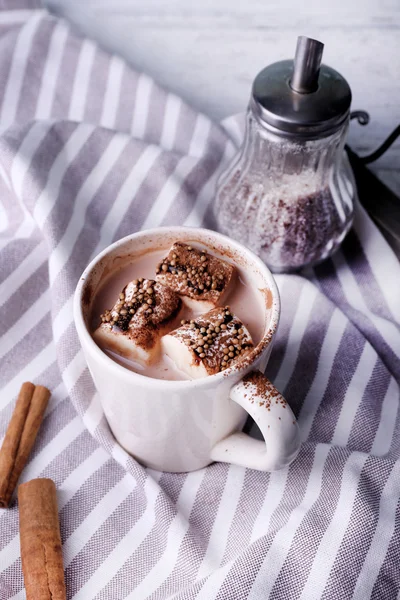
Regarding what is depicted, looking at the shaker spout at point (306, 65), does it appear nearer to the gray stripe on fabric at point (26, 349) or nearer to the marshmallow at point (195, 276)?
the marshmallow at point (195, 276)

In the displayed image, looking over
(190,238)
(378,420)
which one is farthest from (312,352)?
(190,238)

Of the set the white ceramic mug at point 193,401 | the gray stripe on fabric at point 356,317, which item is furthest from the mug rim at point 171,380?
the gray stripe on fabric at point 356,317

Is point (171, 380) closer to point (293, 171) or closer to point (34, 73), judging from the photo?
point (293, 171)

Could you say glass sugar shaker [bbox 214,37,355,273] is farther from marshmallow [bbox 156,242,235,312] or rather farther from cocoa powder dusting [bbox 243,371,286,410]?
cocoa powder dusting [bbox 243,371,286,410]

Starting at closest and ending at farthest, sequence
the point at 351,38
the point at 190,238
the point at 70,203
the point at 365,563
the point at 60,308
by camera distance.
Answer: the point at 365,563
the point at 190,238
the point at 60,308
the point at 70,203
the point at 351,38

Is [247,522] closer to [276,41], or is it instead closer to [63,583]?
[63,583]

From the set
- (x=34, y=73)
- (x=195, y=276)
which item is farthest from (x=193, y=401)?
(x=34, y=73)
